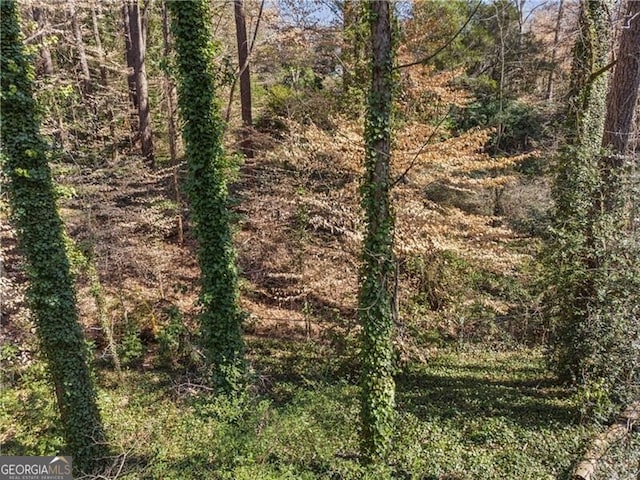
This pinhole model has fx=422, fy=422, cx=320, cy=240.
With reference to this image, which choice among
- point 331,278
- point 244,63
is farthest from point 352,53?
point 331,278

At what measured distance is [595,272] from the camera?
261 inches

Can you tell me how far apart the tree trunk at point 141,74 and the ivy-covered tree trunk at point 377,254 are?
886 cm

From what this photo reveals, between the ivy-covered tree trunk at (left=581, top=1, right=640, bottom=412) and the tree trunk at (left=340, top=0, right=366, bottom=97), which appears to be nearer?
the ivy-covered tree trunk at (left=581, top=1, right=640, bottom=412)

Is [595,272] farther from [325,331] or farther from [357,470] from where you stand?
[325,331]

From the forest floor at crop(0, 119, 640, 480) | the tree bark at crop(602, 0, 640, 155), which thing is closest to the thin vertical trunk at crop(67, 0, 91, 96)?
the forest floor at crop(0, 119, 640, 480)

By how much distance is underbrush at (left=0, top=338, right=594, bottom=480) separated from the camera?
5.79 meters

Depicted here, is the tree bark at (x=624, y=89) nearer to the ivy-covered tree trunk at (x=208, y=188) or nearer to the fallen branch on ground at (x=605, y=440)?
the fallen branch on ground at (x=605, y=440)

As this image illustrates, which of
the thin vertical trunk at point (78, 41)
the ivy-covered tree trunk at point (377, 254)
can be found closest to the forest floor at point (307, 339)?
the ivy-covered tree trunk at point (377, 254)

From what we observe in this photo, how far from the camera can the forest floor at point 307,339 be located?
640 centimetres

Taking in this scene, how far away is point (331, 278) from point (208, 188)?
3661mm

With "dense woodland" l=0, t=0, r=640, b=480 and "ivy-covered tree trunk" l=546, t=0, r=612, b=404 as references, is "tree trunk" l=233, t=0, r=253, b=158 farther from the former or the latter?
"ivy-covered tree trunk" l=546, t=0, r=612, b=404

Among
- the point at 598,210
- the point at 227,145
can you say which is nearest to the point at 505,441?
the point at 598,210

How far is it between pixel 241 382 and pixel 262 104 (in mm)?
12194

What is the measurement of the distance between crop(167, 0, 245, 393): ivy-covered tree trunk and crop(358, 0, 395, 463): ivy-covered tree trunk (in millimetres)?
2754
